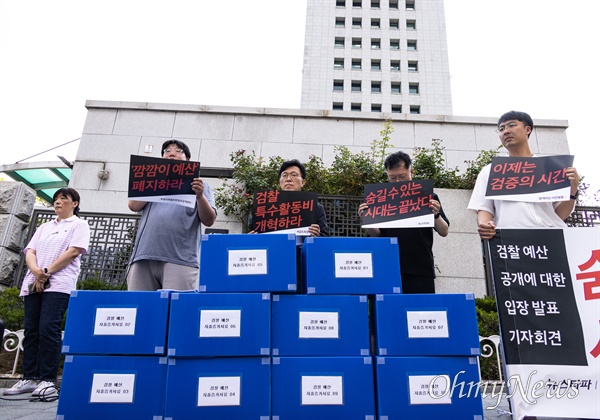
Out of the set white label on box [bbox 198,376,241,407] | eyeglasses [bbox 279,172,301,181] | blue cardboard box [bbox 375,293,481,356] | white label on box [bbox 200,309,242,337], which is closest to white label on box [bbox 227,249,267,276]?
white label on box [bbox 200,309,242,337]

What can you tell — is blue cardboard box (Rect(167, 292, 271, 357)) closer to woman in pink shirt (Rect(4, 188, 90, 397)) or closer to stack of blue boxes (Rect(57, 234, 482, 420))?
stack of blue boxes (Rect(57, 234, 482, 420))

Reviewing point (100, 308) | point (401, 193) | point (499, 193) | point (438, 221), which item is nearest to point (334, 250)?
point (401, 193)

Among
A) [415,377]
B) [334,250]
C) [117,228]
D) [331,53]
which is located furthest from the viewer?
[331,53]

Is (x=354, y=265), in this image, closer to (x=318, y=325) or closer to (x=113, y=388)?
(x=318, y=325)

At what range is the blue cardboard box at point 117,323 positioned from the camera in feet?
8.14

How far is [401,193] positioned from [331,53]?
121 feet

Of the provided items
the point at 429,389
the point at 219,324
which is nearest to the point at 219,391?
the point at 219,324

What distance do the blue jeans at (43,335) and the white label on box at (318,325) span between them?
91.5 inches

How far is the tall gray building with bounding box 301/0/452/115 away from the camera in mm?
35500

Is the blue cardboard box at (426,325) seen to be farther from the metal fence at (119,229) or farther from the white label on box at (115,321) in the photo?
the metal fence at (119,229)

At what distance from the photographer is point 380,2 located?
40250 millimetres

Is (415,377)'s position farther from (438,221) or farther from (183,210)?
(183,210)

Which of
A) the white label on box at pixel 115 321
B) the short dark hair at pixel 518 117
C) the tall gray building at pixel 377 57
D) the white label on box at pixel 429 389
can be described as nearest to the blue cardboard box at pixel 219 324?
the white label on box at pixel 115 321

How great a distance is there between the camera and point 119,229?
21.8 feet
